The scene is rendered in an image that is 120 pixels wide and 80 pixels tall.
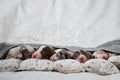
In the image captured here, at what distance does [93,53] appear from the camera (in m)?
0.97

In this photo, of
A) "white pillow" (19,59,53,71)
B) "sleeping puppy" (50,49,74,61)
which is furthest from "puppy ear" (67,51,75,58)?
"white pillow" (19,59,53,71)

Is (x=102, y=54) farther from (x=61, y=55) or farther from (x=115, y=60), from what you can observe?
(x=61, y=55)

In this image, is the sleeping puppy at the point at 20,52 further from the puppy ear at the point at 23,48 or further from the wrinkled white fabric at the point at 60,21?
the wrinkled white fabric at the point at 60,21

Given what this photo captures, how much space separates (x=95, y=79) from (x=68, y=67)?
123mm

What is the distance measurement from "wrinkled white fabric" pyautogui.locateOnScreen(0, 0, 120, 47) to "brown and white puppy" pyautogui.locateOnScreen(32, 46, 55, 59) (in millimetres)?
128

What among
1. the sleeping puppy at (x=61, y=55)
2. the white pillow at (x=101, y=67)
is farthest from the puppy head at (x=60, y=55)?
the white pillow at (x=101, y=67)

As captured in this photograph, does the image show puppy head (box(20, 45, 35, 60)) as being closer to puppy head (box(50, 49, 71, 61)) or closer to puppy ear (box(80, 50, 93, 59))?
puppy head (box(50, 49, 71, 61))

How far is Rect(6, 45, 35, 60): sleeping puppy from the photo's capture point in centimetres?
93

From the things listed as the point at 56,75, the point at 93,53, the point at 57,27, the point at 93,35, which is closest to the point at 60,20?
the point at 57,27

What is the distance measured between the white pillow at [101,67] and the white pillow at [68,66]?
32 mm

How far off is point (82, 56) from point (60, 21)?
1.15 feet

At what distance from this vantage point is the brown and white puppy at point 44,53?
0.93 metres

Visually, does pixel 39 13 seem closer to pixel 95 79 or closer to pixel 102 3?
pixel 102 3

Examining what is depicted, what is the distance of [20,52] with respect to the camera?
94 centimetres
